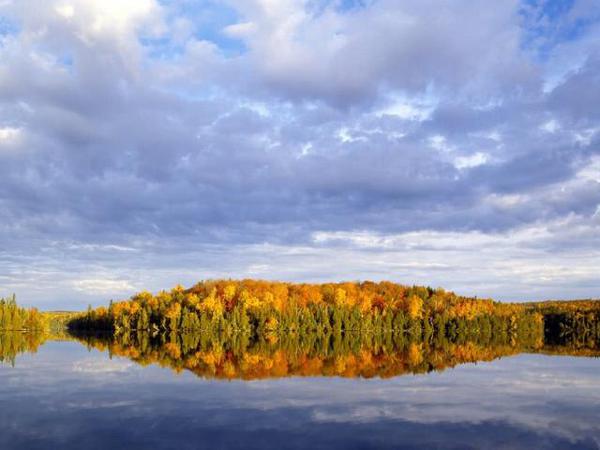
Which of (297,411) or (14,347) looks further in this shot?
(14,347)

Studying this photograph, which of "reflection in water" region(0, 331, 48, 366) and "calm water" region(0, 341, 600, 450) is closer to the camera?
"calm water" region(0, 341, 600, 450)

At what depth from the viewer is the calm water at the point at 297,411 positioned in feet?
101

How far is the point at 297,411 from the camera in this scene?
39625 mm

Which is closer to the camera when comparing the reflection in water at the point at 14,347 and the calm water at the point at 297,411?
the calm water at the point at 297,411

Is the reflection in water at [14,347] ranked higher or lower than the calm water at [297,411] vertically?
lower

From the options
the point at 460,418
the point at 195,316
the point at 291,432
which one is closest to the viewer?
the point at 291,432

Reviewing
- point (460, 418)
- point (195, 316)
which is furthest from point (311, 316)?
point (460, 418)

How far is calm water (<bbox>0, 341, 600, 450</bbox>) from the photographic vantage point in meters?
30.9

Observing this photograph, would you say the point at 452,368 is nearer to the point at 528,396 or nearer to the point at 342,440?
the point at 528,396

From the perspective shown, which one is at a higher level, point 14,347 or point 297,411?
point 297,411

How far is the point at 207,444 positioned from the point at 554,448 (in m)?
17.2

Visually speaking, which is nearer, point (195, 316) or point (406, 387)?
point (406, 387)

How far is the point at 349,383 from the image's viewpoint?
180ft

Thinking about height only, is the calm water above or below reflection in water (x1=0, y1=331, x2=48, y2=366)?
above
